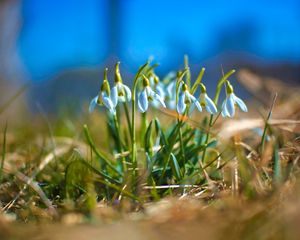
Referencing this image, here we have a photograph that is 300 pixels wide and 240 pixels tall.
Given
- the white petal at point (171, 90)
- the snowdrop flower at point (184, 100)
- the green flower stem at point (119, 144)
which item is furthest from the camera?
the white petal at point (171, 90)

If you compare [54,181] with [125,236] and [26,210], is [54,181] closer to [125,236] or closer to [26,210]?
[26,210]

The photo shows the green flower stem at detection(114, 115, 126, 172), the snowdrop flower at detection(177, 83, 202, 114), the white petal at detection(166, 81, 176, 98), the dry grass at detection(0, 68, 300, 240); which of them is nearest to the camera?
the dry grass at detection(0, 68, 300, 240)

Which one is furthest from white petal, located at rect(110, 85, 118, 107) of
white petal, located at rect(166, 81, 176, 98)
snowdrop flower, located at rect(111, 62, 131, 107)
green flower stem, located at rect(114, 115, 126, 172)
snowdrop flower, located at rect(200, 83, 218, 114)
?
white petal, located at rect(166, 81, 176, 98)

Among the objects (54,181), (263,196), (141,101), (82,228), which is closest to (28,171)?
(54,181)

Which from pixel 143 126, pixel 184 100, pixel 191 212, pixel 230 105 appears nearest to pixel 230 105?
pixel 230 105

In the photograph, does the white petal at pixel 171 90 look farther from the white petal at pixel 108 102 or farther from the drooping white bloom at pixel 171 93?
the white petal at pixel 108 102

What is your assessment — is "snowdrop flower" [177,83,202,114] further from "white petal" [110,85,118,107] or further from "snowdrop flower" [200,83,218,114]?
"white petal" [110,85,118,107]

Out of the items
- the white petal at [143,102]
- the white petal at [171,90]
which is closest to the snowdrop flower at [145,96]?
the white petal at [143,102]
